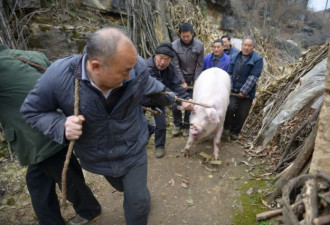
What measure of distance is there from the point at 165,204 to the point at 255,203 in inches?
51.8

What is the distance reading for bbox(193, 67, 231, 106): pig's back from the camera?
458 cm

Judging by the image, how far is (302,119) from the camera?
417cm

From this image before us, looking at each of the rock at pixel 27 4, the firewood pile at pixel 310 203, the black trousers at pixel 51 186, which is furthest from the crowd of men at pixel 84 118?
the rock at pixel 27 4

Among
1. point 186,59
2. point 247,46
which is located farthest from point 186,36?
point 247,46

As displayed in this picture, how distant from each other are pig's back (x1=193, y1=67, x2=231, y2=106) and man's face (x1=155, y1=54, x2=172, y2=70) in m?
0.99

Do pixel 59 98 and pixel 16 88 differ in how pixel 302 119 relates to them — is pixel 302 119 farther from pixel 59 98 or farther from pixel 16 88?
pixel 16 88

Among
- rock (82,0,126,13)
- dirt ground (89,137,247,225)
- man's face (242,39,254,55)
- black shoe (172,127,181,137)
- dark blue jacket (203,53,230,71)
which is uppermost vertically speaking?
rock (82,0,126,13)

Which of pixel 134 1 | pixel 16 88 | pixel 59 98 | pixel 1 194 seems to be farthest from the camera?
pixel 134 1

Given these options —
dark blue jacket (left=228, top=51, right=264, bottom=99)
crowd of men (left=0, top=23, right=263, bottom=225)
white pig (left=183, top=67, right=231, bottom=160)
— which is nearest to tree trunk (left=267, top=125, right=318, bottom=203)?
white pig (left=183, top=67, right=231, bottom=160)

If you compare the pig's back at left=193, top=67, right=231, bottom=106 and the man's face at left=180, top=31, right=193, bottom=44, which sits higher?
the man's face at left=180, top=31, right=193, bottom=44

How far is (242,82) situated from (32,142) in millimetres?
4060

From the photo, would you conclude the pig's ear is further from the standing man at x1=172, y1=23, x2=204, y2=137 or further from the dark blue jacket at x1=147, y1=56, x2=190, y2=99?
the standing man at x1=172, y1=23, x2=204, y2=137

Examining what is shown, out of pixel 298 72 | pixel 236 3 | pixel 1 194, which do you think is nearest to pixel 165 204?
pixel 1 194

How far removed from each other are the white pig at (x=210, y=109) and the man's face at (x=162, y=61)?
99cm
